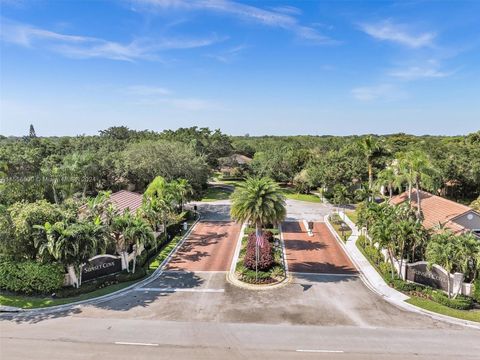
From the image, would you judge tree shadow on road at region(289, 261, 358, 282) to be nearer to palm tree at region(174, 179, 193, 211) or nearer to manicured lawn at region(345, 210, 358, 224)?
manicured lawn at region(345, 210, 358, 224)

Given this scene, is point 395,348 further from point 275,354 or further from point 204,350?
point 204,350

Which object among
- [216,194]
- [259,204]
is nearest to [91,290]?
[259,204]

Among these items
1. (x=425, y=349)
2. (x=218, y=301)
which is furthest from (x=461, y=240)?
(x=218, y=301)

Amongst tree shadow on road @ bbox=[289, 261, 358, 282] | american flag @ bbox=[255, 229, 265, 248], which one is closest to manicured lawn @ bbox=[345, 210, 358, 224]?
tree shadow on road @ bbox=[289, 261, 358, 282]

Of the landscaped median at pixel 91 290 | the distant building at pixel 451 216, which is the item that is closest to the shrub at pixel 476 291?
the distant building at pixel 451 216

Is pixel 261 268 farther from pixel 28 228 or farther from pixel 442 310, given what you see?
pixel 28 228

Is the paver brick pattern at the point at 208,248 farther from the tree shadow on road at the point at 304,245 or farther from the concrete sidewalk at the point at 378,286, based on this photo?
the concrete sidewalk at the point at 378,286
